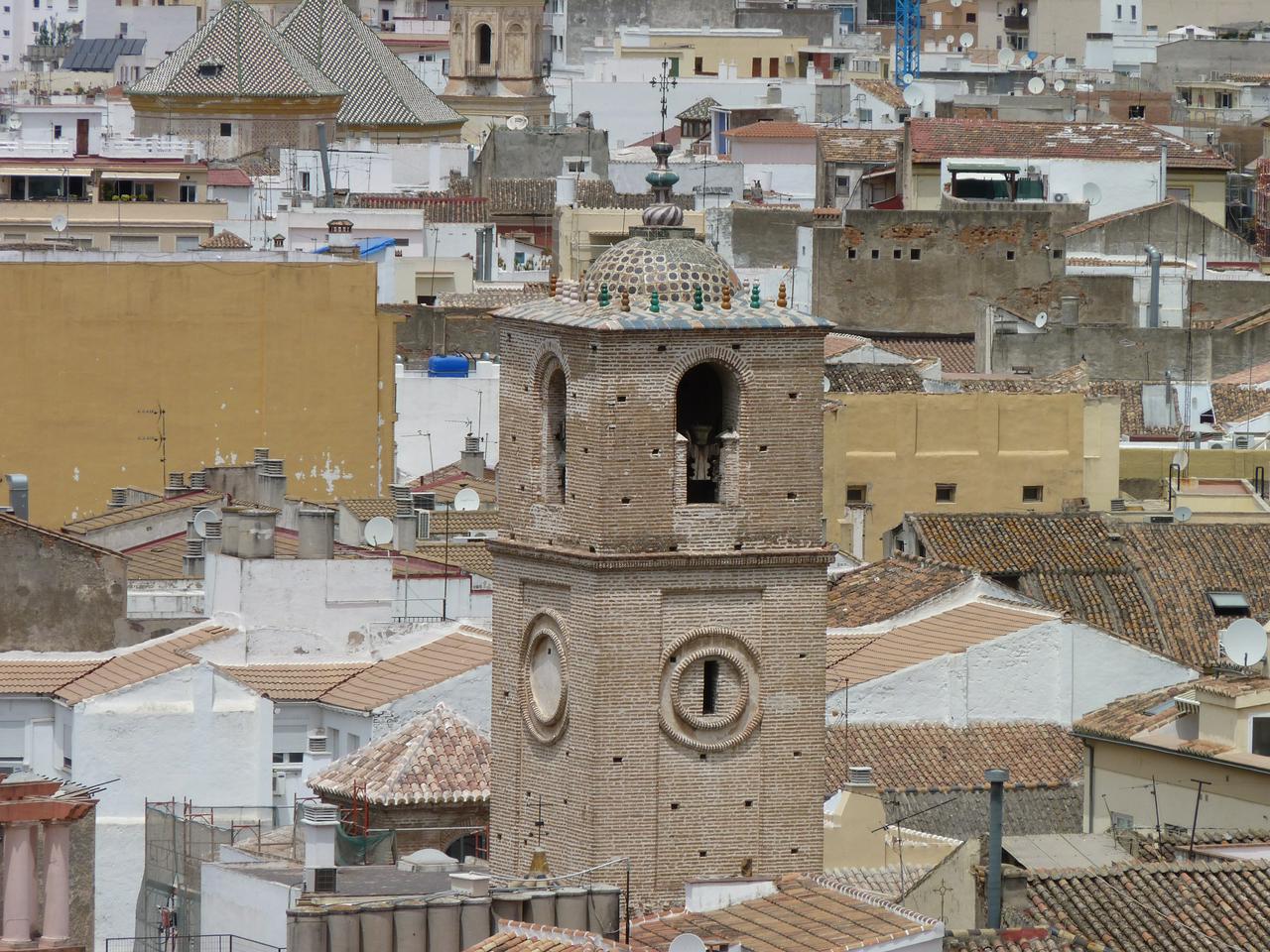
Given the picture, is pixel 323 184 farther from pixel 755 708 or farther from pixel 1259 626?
pixel 755 708

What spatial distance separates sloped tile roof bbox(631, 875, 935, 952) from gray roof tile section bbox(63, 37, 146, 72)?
114915mm

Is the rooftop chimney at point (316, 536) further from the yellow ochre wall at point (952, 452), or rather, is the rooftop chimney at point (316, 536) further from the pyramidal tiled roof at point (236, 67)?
the pyramidal tiled roof at point (236, 67)

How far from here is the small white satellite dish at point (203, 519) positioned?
44844 mm

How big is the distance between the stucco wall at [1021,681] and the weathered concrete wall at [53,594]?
655cm

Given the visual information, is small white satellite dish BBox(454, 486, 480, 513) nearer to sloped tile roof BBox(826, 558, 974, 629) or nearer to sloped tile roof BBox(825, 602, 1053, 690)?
sloped tile roof BBox(826, 558, 974, 629)

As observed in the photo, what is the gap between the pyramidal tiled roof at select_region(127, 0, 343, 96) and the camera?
4016 inches

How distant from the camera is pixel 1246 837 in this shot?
115 feet

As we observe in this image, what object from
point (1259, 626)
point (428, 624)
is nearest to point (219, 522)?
point (428, 624)

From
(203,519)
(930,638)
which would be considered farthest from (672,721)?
(203,519)

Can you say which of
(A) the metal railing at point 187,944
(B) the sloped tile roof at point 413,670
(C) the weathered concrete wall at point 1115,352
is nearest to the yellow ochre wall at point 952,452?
(C) the weathered concrete wall at point 1115,352

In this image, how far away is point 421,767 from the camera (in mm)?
33969

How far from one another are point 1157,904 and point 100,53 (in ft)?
389

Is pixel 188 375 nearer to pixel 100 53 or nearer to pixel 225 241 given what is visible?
pixel 225 241

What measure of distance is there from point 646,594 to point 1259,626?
8714 millimetres
